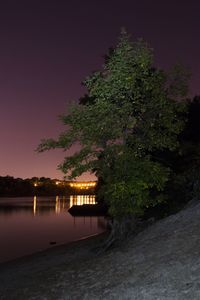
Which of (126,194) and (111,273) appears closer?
Result: (111,273)

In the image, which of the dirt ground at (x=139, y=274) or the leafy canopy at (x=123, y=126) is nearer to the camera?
the dirt ground at (x=139, y=274)

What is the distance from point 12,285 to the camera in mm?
26453

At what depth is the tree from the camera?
3102 cm

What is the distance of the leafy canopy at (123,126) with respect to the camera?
31016 millimetres

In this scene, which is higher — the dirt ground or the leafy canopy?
the leafy canopy

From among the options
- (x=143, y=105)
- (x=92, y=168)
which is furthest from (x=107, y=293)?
(x=143, y=105)

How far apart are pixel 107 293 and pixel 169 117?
1746cm

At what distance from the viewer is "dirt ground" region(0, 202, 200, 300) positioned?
17625 millimetres

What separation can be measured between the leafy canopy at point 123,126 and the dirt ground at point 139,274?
3.20 metres

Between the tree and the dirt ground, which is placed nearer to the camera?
the dirt ground

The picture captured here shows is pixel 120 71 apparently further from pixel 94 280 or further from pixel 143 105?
pixel 94 280

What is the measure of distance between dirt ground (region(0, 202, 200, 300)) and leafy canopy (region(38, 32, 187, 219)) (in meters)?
3.20

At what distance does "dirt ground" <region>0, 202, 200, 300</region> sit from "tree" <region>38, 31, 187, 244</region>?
3164 mm

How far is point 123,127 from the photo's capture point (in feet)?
107
